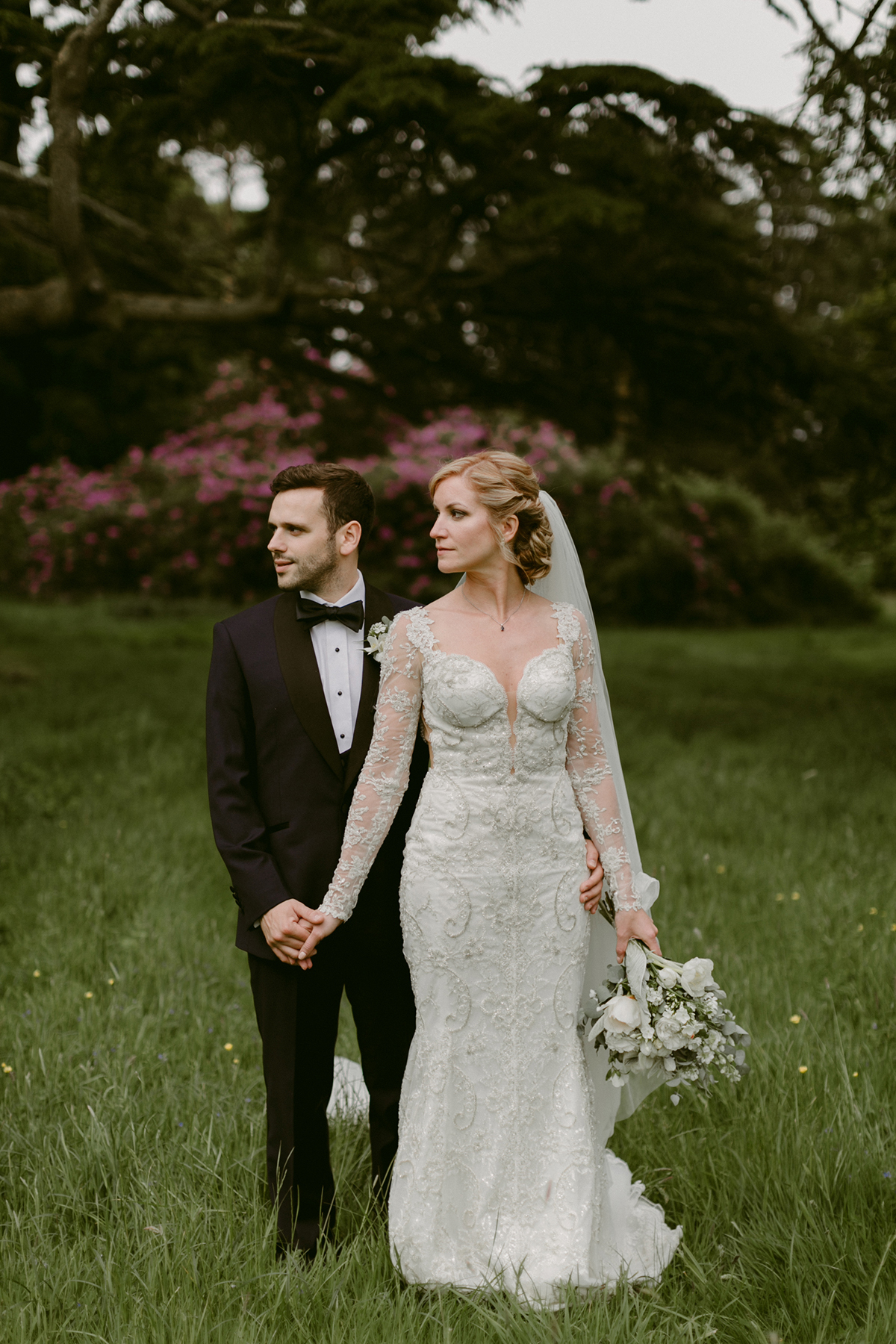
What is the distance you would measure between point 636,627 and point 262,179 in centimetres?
1274

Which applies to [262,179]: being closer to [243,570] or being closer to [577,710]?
[577,710]

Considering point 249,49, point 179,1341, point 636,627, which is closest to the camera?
point 179,1341

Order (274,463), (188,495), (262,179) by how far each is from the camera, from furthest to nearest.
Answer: (188,495), (274,463), (262,179)

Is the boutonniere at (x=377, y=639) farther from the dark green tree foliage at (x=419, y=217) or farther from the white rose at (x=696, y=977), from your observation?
the dark green tree foliage at (x=419, y=217)

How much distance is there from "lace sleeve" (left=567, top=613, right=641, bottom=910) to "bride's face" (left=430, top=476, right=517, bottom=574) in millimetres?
341

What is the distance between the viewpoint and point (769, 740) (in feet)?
28.1

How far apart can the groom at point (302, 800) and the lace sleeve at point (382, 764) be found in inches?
3.3

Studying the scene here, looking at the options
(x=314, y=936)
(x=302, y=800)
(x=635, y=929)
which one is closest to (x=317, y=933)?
(x=314, y=936)

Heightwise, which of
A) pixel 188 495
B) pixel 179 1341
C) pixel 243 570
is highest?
pixel 188 495

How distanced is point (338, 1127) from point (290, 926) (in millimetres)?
1086

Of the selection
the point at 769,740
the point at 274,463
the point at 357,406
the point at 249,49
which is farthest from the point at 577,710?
the point at 274,463

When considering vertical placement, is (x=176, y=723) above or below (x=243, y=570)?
below

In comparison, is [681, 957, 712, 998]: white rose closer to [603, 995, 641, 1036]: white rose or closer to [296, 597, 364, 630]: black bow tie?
[603, 995, 641, 1036]: white rose

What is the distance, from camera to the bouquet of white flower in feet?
8.07
